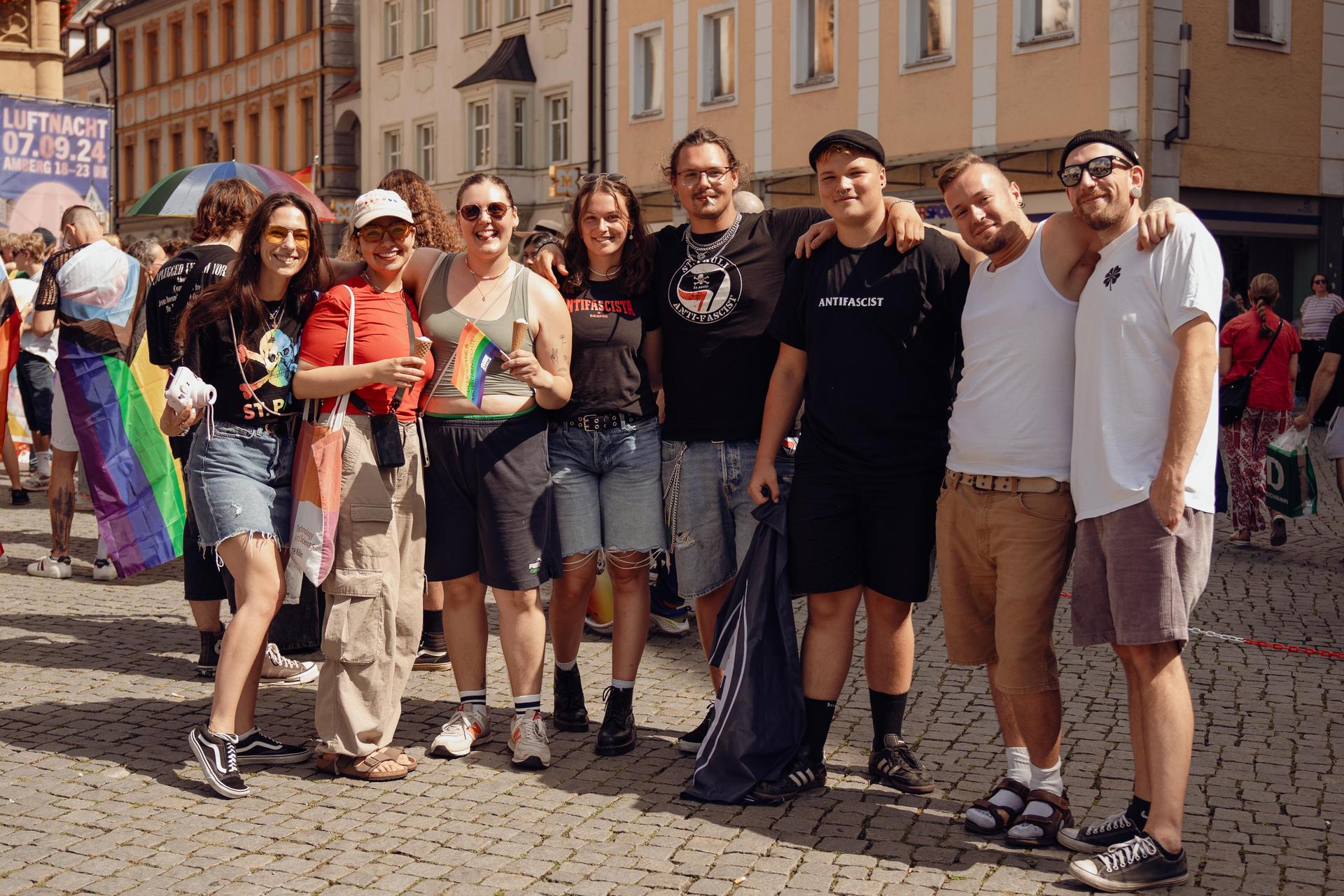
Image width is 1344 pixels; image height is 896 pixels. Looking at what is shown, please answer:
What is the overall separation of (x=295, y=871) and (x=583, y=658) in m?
2.90

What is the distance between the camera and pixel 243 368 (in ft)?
16.9

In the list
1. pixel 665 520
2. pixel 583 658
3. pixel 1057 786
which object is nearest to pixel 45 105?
pixel 583 658

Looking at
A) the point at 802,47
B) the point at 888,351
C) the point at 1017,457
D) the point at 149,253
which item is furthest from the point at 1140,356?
the point at 802,47

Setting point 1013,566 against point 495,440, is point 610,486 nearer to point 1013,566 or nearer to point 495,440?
point 495,440

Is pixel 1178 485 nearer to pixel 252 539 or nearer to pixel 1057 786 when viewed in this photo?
pixel 1057 786

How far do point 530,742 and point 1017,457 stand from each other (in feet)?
6.54

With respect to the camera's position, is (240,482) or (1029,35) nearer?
(240,482)

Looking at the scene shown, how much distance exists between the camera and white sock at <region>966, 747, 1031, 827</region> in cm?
462

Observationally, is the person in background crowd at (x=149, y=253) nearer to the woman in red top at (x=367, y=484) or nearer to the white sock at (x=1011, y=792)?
the woman in red top at (x=367, y=484)

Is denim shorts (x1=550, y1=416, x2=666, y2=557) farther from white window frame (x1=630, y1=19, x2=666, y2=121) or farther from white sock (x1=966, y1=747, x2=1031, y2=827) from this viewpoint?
white window frame (x1=630, y1=19, x2=666, y2=121)

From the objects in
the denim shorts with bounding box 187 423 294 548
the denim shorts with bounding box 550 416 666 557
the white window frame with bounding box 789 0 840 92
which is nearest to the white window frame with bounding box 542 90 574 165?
the white window frame with bounding box 789 0 840 92

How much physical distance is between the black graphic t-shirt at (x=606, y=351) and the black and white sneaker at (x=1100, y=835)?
2047mm

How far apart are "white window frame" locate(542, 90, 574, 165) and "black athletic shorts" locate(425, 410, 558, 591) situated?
2563 centimetres

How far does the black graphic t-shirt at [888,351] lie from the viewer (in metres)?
4.86
